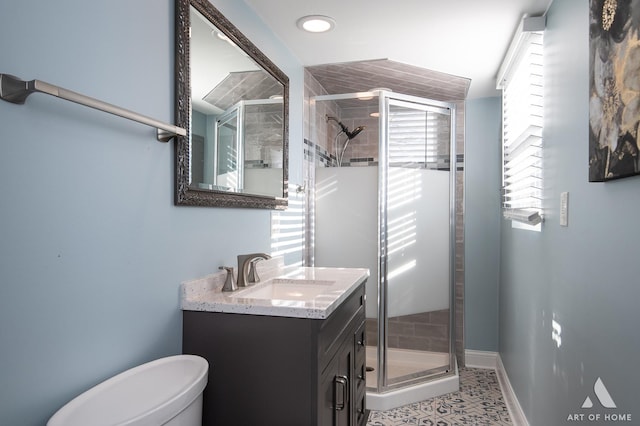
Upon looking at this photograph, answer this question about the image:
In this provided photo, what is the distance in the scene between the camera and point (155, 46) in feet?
4.30

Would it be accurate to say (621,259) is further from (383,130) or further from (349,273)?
(383,130)

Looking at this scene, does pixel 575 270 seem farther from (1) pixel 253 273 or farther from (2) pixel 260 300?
(1) pixel 253 273

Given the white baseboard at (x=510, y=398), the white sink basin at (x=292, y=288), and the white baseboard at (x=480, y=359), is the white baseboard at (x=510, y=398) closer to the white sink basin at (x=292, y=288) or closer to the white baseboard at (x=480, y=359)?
the white baseboard at (x=480, y=359)

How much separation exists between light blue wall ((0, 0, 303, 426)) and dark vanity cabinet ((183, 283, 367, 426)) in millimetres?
136

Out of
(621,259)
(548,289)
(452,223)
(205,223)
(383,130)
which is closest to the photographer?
(621,259)

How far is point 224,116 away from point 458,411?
7.54 ft

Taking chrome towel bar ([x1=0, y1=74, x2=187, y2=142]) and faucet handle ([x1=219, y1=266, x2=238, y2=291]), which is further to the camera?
faucet handle ([x1=219, y1=266, x2=238, y2=291])

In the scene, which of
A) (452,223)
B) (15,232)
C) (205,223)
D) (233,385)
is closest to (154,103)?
(205,223)

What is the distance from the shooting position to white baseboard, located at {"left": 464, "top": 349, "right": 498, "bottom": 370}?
3.36 meters

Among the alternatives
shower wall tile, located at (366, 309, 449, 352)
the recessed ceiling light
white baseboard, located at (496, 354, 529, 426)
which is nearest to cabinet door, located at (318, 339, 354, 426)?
white baseboard, located at (496, 354, 529, 426)

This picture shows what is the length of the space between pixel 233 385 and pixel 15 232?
0.83 m

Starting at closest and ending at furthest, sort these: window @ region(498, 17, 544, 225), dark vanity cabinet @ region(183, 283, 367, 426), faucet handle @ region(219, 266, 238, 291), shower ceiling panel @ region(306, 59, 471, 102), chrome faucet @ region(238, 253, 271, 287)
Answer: dark vanity cabinet @ region(183, 283, 367, 426), faucet handle @ region(219, 266, 238, 291), chrome faucet @ region(238, 253, 271, 287), window @ region(498, 17, 544, 225), shower ceiling panel @ region(306, 59, 471, 102)

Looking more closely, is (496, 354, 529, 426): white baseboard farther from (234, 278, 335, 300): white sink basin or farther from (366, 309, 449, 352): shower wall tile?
(234, 278, 335, 300): white sink basin

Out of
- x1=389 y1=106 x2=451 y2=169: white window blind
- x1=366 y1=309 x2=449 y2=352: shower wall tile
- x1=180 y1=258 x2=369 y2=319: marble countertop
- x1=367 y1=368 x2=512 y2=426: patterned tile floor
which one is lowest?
x1=367 y1=368 x2=512 y2=426: patterned tile floor
